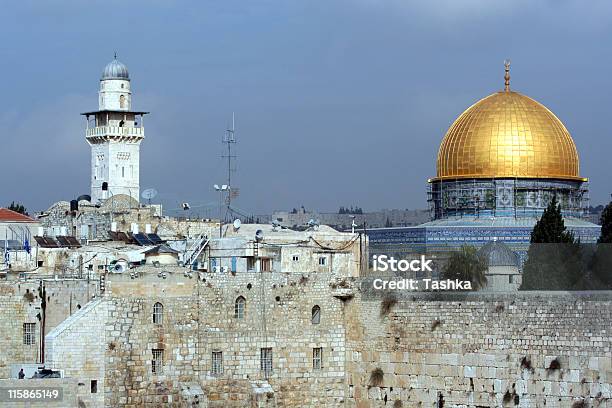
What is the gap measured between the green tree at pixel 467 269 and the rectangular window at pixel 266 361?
4.74 metres

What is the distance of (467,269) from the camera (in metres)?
42.0

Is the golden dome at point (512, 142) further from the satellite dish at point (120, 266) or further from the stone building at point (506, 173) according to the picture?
the satellite dish at point (120, 266)

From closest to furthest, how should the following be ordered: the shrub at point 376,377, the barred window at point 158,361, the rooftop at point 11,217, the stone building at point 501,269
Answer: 1. the stone building at point 501,269
2. the barred window at point 158,361
3. the shrub at point 376,377
4. the rooftop at point 11,217

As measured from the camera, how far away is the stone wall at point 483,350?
3784cm

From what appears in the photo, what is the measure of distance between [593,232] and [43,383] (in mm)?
30379

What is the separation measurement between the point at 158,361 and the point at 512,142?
2614cm

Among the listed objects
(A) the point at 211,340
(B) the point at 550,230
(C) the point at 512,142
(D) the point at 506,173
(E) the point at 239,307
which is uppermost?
(C) the point at 512,142

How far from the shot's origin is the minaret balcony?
200ft

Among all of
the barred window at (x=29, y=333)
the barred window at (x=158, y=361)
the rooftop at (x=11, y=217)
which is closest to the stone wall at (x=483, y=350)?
the barred window at (x=158, y=361)

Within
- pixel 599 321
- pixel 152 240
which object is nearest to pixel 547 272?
pixel 599 321
